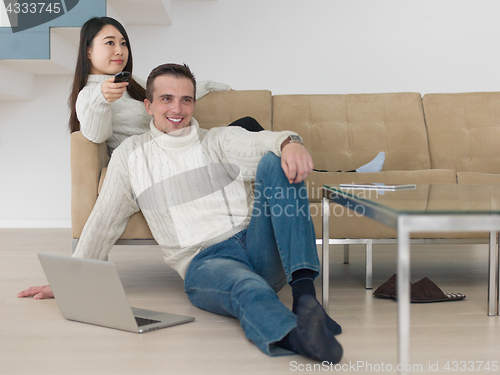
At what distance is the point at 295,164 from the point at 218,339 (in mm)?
493

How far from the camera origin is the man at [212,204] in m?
1.17

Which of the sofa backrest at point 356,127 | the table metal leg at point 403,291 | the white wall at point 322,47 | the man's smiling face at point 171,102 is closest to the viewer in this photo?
the table metal leg at point 403,291

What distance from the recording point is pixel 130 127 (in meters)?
1.83

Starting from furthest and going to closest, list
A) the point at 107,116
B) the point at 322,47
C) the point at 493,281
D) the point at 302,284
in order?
the point at 322,47
the point at 107,116
the point at 493,281
the point at 302,284

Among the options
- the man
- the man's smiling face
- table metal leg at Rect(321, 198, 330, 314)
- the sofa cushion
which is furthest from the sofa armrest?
the sofa cushion

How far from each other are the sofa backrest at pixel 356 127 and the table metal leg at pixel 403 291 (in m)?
1.63

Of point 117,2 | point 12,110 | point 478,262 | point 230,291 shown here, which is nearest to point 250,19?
point 117,2

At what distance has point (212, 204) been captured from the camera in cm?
146

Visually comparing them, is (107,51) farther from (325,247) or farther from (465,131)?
(465,131)

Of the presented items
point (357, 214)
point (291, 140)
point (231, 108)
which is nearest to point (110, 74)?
point (231, 108)

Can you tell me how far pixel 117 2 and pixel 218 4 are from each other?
830 millimetres

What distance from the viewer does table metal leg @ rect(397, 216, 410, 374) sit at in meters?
0.69

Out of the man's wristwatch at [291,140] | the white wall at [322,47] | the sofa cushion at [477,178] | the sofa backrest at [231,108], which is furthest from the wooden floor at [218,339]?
the white wall at [322,47]

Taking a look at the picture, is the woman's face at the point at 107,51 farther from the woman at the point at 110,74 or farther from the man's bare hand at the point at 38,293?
the man's bare hand at the point at 38,293
